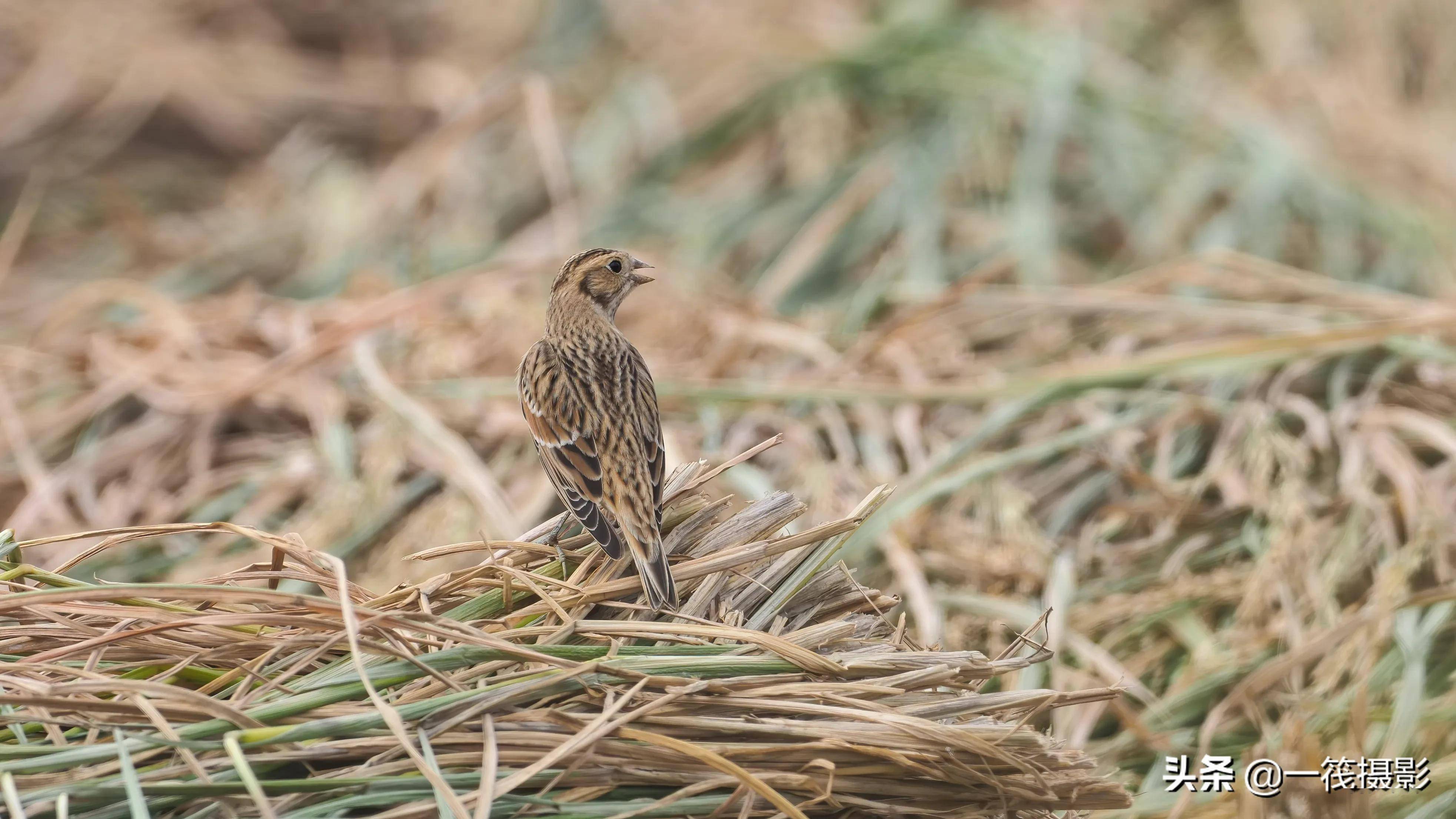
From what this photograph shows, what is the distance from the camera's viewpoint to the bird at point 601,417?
237 cm

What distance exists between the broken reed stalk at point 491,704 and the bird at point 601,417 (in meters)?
0.10

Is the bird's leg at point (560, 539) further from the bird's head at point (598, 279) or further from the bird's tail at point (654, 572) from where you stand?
the bird's head at point (598, 279)

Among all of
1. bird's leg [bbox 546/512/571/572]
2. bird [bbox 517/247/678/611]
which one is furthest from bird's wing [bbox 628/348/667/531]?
bird's leg [bbox 546/512/571/572]

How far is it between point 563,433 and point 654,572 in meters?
0.58

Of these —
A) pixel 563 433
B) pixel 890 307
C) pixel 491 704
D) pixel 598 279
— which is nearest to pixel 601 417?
pixel 563 433

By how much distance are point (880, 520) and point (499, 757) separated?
1.99 m

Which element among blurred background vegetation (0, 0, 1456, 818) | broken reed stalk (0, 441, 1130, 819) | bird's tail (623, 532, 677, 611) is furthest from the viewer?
blurred background vegetation (0, 0, 1456, 818)

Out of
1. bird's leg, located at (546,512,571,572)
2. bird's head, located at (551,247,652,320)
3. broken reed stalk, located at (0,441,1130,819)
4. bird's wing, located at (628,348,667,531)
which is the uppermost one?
bird's head, located at (551,247,652,320)

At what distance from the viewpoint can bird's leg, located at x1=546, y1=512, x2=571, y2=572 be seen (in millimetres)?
2484

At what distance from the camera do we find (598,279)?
3168 millimetres

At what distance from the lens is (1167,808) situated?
3314mm

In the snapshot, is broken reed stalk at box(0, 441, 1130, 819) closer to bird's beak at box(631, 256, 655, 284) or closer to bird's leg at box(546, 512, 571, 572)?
bird's leg at box(546, 512, 571, 572)

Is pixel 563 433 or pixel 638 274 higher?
pixel 638 274

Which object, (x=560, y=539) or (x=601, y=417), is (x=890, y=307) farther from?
(x=560, y=539)
